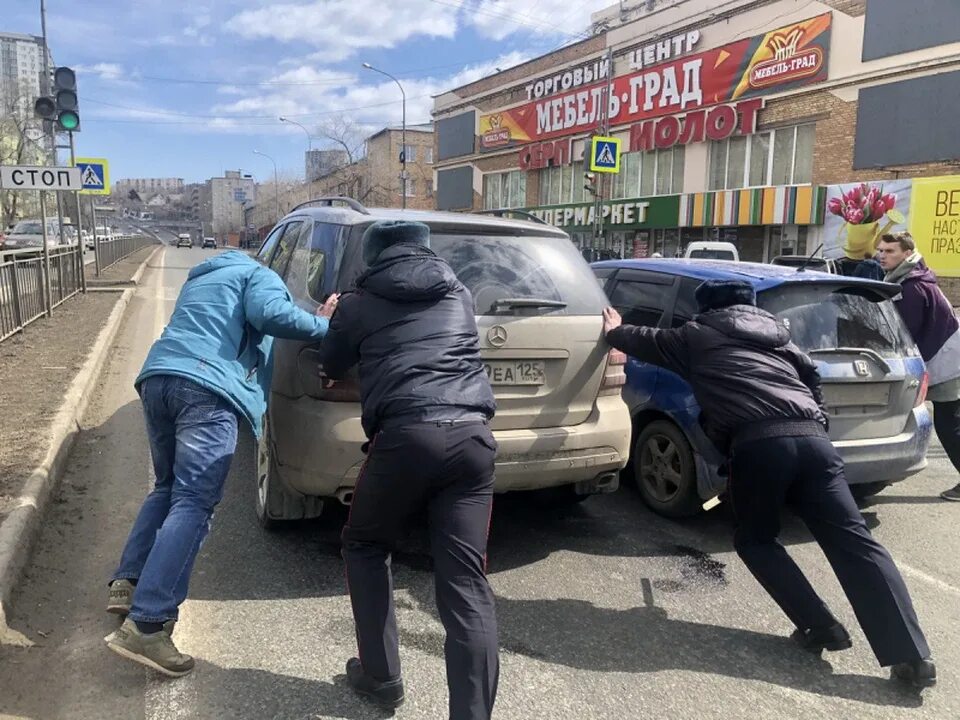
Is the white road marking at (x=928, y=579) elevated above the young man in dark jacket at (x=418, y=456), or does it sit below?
below

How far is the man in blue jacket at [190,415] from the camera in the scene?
3010 millimetres

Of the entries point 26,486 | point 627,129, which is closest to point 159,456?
point 26,486

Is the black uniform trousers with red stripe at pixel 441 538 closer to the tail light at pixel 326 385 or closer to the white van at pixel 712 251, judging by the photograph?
the tail light at pixel 326 385

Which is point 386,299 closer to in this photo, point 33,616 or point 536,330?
point 536,330

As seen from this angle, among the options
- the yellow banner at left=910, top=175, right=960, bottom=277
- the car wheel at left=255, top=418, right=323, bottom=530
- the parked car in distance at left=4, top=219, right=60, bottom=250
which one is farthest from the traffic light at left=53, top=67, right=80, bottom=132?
the yellow banner at left=910, top=175, right=960, bottom=277

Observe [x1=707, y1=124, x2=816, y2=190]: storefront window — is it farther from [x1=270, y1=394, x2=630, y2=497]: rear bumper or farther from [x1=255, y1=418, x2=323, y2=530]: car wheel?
[x1=255, y1=418, x2=323, y2=530]: car wheel

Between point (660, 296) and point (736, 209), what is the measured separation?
22.5 metres

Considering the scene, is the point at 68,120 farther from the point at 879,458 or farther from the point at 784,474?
the point at 784,474

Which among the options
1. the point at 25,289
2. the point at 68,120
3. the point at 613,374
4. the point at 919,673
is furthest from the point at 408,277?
the point at 68,120

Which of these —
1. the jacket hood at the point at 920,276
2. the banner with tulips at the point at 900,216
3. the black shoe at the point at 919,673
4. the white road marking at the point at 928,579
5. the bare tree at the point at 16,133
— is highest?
the bare tree at the point at 16,133

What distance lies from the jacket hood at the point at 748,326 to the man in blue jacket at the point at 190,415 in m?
1.75

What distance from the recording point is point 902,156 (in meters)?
21.0

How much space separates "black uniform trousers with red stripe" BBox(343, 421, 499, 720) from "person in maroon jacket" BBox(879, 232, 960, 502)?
165 inches

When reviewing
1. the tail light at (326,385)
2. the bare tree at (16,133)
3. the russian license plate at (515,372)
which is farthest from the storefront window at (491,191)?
the tail light at (326,385)
